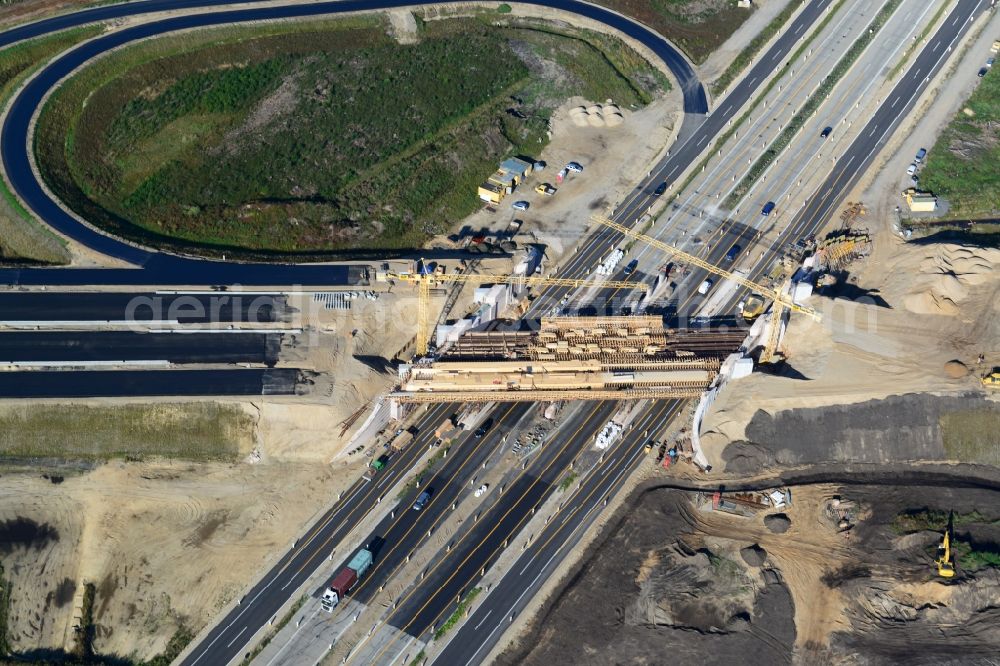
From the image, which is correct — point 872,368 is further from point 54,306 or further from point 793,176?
point 54,306

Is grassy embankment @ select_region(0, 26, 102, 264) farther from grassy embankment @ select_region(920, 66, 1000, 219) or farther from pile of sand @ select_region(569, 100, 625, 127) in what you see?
grassy embankment @ select_region(920, 66, 1000, 219)

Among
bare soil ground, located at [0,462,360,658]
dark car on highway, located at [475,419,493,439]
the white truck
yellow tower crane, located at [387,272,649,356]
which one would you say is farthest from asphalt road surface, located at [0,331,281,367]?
the white truck

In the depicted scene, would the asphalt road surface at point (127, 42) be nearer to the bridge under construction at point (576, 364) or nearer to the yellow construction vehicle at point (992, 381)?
the bridge under construction at point (576, 364)

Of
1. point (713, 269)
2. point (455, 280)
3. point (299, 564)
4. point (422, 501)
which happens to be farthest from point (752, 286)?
point (299, 564)

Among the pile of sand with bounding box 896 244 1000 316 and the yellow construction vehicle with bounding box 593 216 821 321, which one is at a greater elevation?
the yellow construction vehicle with bounding box 593 216 821 321

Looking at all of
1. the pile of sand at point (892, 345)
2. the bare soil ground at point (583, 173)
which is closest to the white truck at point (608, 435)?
the pile of sand at point (892, 345)
